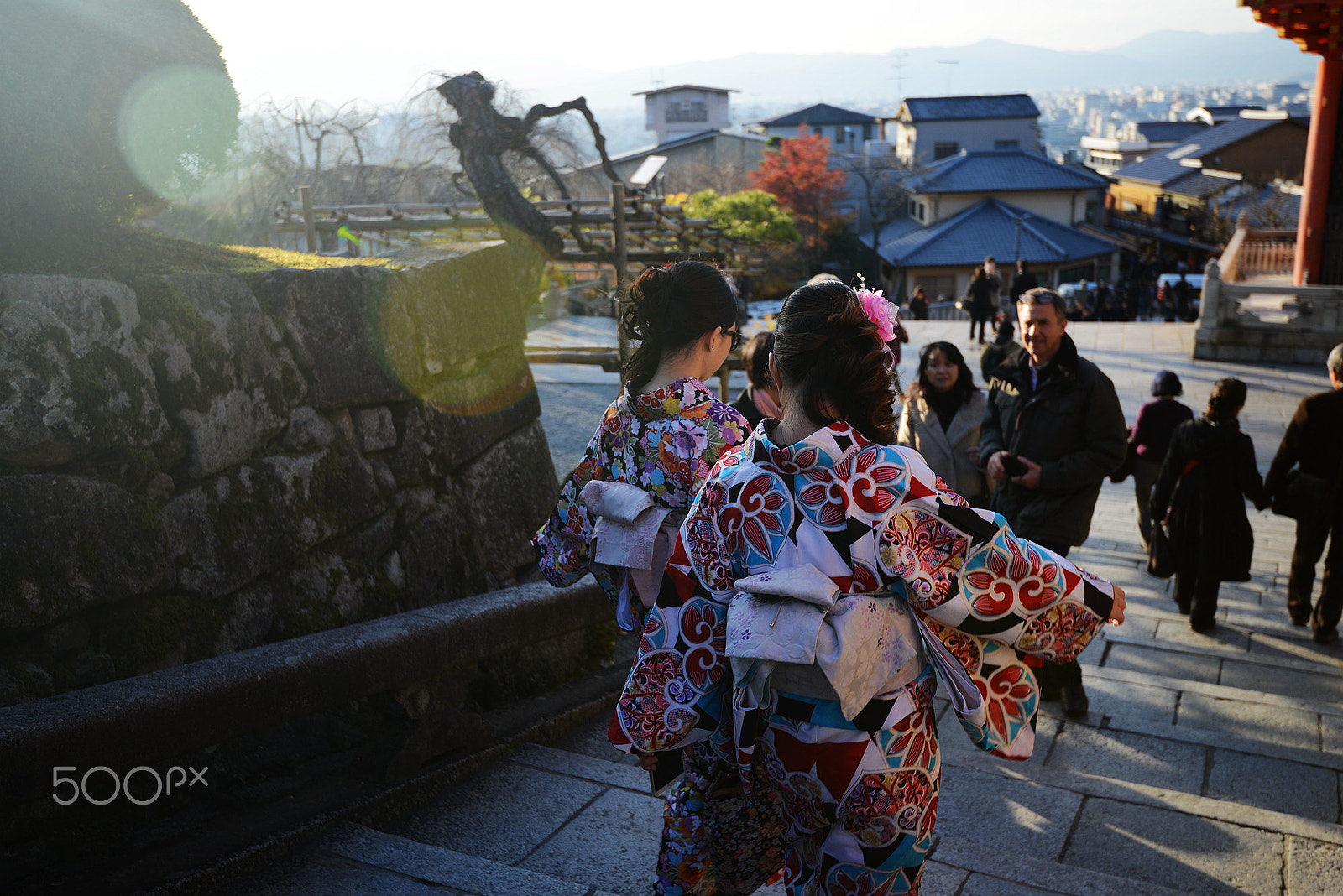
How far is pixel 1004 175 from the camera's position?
132ft

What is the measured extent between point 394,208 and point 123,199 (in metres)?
8.89

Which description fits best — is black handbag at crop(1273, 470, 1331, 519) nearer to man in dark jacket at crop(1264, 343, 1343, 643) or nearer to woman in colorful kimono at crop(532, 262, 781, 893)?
man in dark jacket at crop(1264, 343, 1343, 643)

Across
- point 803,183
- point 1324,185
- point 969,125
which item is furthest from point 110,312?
point 969,125

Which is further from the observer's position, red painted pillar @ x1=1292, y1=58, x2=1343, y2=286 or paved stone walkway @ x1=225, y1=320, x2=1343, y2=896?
red painted pillar @ x1=1292, y1=58, x2=1343, y2=286

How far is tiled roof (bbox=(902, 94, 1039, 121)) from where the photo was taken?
5006 centimetres

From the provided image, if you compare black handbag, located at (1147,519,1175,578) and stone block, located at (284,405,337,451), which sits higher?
stone block, located at (284,405,337,451)

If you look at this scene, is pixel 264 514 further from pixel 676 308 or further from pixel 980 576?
pixel 980 576

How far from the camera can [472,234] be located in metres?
14.2

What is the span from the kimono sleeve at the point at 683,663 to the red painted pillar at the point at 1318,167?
19.9 meters

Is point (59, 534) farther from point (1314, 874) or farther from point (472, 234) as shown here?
point (472, 234)

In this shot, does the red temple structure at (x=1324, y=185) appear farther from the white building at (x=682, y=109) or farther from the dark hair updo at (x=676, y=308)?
the white building at (x=682, y=109)

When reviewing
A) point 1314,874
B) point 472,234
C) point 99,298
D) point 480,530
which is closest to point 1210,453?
point 1314,874

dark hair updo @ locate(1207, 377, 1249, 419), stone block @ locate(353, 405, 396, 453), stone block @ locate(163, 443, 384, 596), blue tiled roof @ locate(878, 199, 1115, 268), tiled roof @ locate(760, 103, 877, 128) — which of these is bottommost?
blue tiled roof @ locate(878, 199, 1115, 268)

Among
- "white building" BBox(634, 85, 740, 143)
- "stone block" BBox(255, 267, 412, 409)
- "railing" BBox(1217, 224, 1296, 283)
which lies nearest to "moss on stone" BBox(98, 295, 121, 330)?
"stone block" BBox(255, 267, 412, 409)
